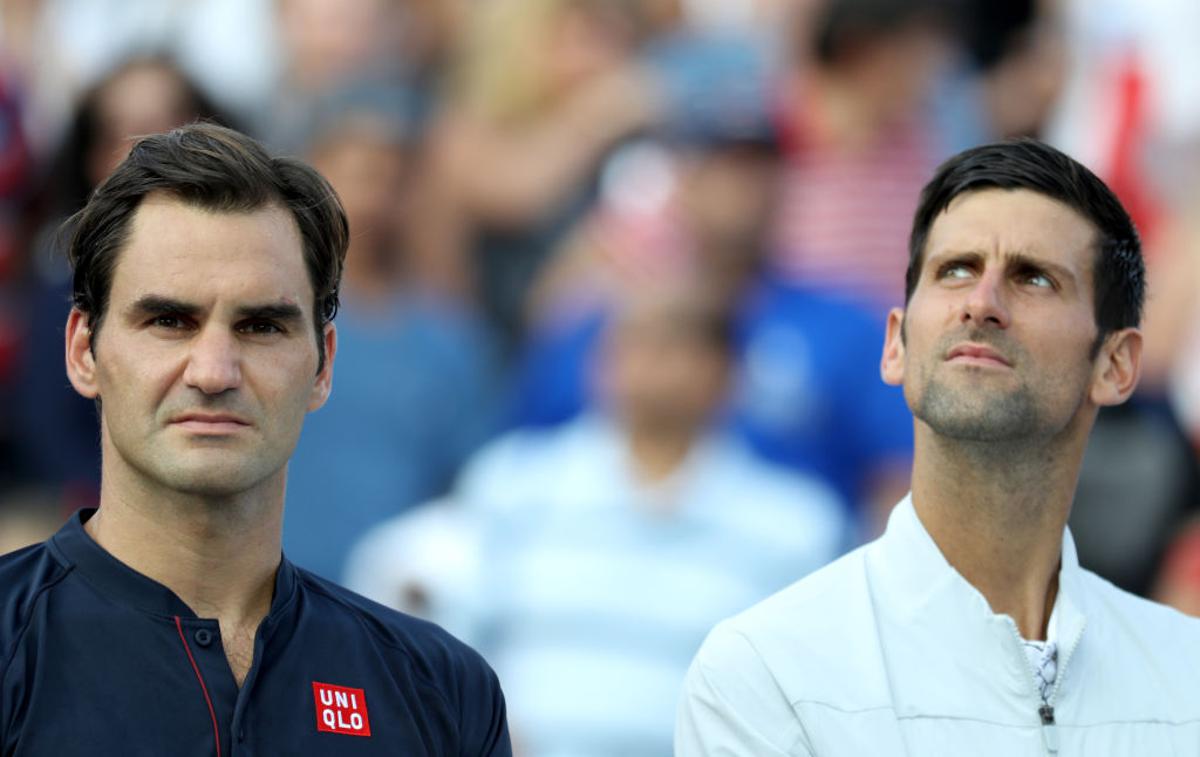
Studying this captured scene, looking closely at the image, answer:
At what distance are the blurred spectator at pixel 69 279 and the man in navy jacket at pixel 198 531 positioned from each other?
153 inches

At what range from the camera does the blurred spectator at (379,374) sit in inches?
283

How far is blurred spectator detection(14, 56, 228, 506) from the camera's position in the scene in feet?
23.7

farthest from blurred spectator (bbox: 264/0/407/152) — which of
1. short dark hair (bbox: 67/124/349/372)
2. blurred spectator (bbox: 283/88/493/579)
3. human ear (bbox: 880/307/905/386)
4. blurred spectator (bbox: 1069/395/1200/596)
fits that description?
short dark hair (bbox: 67/124/349/372)

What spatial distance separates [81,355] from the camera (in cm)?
336

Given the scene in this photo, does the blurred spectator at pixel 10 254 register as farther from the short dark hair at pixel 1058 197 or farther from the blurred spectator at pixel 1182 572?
the short dark hair at pixel 1058 197

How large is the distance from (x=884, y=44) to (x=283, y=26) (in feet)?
8.01

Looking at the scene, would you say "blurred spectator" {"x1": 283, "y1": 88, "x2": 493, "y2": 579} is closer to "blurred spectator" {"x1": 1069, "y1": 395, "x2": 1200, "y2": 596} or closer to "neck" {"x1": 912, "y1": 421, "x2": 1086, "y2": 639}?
"blurred spectator" {"x1": 1069, "y1": 395, "x2": 1200, "y2": 596}

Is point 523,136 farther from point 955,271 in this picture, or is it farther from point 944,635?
point 944,635

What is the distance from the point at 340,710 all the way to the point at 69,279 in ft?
14.1

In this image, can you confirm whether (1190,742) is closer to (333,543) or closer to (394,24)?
(333,543)

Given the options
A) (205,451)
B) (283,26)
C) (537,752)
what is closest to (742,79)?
(283,26)

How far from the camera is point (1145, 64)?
24.8 ft

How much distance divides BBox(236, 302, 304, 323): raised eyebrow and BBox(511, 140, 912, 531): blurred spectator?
10.8 ft

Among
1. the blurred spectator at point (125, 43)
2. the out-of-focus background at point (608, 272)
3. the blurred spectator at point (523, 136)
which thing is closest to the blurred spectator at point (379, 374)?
the out-of-focus background at point (608, 272)
